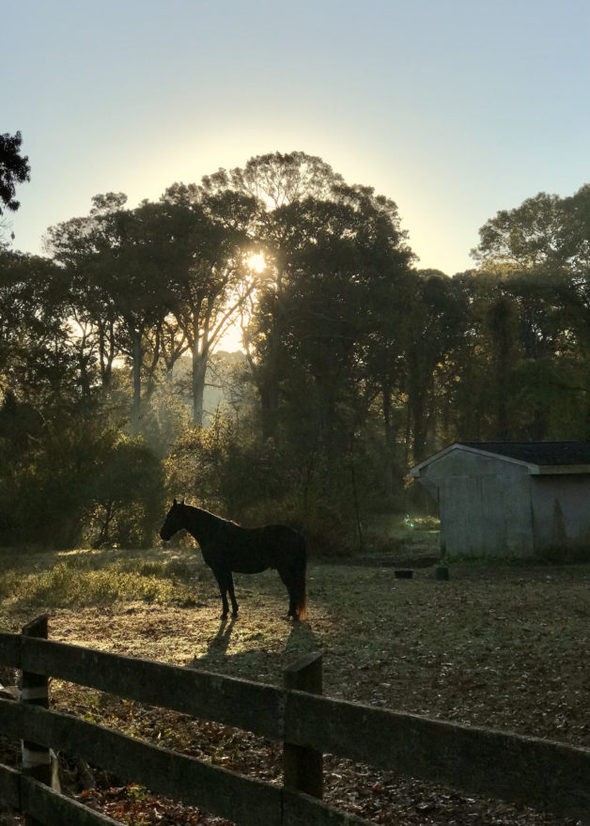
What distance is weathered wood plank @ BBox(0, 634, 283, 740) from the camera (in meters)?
3.44

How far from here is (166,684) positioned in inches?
153

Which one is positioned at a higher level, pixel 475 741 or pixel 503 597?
pixel 475 741

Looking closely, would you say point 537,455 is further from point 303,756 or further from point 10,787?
point 303,756

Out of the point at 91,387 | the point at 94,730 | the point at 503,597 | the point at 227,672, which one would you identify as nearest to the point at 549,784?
the point at 94,730

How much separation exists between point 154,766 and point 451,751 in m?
1.66

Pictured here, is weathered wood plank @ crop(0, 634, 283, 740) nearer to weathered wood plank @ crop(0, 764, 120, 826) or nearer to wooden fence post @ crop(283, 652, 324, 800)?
wooden fence post @ crop(283, 652, 324, 800)

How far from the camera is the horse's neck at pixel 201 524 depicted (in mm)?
14852

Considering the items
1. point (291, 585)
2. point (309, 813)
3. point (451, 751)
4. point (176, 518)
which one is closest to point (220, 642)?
point (291, 585)

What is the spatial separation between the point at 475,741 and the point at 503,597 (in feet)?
51.3

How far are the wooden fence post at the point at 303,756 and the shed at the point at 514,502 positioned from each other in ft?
74.5

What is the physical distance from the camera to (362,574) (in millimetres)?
22672

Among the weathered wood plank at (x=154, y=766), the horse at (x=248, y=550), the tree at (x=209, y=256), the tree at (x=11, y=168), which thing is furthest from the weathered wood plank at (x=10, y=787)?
the tree at (x=209, y=256)

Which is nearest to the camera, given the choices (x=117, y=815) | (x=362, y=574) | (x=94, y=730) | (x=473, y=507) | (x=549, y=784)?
(x=549, y=784)

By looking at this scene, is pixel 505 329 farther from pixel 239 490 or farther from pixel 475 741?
pixel 475 741
